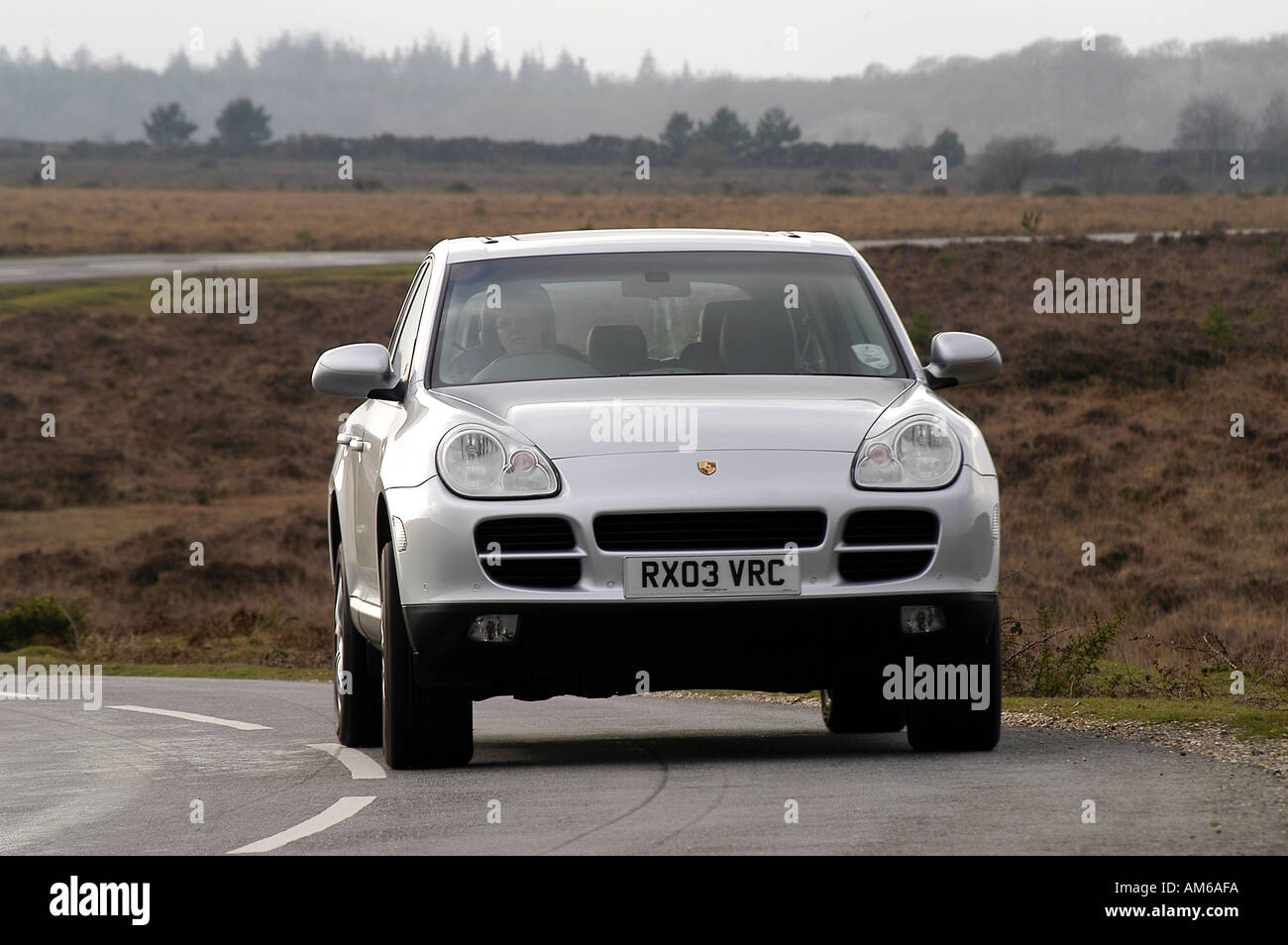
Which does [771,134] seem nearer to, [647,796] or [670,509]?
[670,509]

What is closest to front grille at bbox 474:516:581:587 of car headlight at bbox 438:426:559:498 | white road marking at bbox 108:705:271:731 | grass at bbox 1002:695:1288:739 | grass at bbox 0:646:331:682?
car headlight at bbox 438:426:559:498

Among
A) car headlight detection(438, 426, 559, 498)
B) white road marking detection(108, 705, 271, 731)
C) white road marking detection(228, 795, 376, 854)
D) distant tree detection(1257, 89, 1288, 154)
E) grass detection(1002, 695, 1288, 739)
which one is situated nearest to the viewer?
white road marking detection(228, 795, 376, 854)

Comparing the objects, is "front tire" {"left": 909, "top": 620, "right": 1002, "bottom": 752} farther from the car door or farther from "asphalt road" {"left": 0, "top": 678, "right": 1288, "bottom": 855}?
the car door

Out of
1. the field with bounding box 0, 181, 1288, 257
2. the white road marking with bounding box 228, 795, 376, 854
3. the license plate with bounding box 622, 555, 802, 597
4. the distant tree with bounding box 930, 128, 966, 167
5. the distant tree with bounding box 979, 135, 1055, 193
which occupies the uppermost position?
the distant tree with bounding box 930, 128, 966, 167

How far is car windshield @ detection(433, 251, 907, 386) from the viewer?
26.6 feet

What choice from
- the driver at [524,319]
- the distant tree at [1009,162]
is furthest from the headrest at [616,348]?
the distant tree at [1009,162]

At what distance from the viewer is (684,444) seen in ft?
23.7

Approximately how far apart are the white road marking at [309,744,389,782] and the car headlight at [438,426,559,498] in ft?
4.26

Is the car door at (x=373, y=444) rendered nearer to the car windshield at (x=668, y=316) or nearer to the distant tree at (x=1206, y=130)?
the car windshield at (x=668, y=316)

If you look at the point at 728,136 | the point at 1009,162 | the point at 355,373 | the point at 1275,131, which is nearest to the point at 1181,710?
the point at 355,373

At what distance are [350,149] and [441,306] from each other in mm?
168598

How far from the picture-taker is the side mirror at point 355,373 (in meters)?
8.05

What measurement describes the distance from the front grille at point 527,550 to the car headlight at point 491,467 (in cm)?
11
